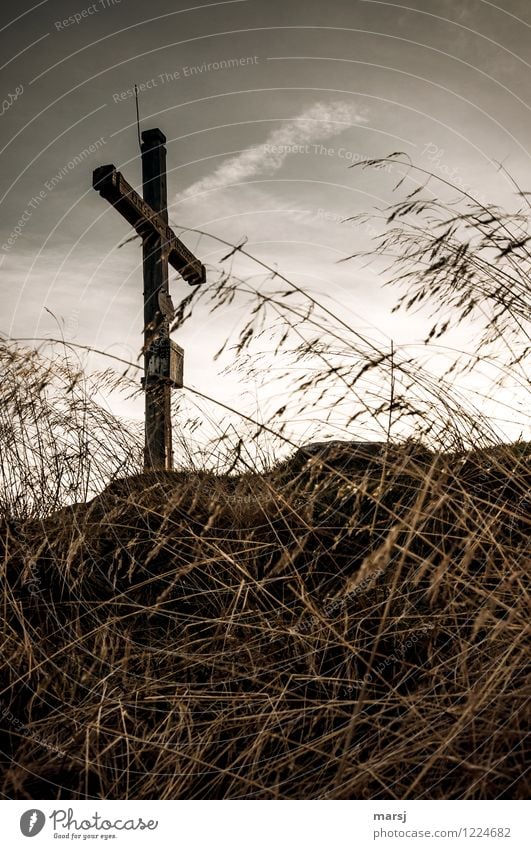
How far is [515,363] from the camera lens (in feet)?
6.06

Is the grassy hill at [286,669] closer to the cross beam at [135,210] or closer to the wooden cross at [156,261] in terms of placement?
the wooden cross at [156,261]

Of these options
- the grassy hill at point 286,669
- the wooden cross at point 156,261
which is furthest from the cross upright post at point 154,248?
the grassy hill at point 286,669

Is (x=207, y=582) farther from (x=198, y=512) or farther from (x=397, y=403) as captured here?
(x=397, y=403)

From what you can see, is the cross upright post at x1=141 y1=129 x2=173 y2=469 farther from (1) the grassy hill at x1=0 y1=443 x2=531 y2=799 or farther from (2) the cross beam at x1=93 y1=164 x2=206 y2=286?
(1) the grassy hill at x1=0 y1=443 x2=531 y2=799

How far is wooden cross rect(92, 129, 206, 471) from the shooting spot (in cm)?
319

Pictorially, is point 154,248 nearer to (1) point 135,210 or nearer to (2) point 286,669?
(1) point 135,210

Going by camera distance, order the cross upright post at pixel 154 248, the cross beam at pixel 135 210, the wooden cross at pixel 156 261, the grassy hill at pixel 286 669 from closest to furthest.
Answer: the grassy hill at pixel 286 669 < the wooden cross at pixel 156 261 < the cross beam at pixel 135 210 < the cross upright post at pixel 154 248

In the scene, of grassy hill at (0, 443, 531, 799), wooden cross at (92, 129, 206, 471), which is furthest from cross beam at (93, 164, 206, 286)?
grassy hill at (0, 443, 531, 799)

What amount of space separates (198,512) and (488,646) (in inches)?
46.3

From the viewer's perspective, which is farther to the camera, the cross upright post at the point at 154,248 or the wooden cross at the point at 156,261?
the cross upright post at the point at 154,248

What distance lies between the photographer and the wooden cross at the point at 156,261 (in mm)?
3193

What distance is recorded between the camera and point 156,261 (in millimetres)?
4051
